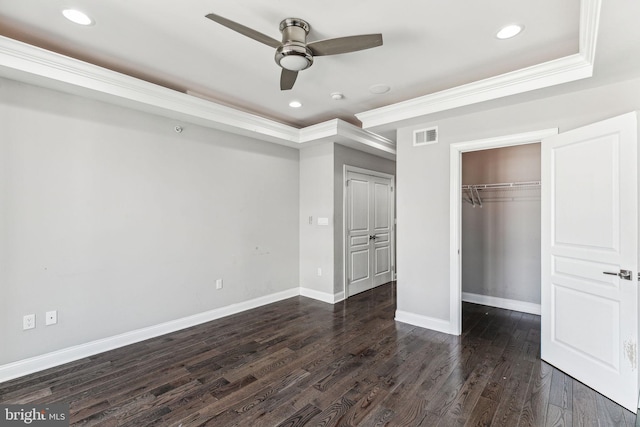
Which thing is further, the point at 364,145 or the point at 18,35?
the point at 364,145

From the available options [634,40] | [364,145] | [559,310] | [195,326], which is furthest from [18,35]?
[559,310]

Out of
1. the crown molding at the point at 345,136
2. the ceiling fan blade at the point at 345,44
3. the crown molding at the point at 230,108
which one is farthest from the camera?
the crown molding at the point at 345,136

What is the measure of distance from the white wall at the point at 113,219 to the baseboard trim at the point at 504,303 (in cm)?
324

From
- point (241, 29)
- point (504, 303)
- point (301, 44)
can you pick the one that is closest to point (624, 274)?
point (504, 303)

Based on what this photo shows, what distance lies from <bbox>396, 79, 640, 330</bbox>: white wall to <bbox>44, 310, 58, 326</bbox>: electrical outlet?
3.71 metres

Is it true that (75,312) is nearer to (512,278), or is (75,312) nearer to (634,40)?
(634,40)

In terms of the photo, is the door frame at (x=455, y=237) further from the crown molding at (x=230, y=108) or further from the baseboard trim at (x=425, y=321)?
the crown molding at (x=230, y=108)

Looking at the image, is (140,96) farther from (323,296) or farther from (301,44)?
(323,296)

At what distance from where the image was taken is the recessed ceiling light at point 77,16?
2.14 meters

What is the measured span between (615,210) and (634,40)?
3.83ft

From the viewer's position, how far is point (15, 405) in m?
2.24

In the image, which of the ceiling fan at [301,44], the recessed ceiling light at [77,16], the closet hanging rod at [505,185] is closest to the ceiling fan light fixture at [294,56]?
the ceiling fan at [301,44]

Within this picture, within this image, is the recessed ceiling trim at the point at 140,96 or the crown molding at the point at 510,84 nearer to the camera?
the crown molding at the point at 510,84

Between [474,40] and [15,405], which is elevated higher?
[474,40]
